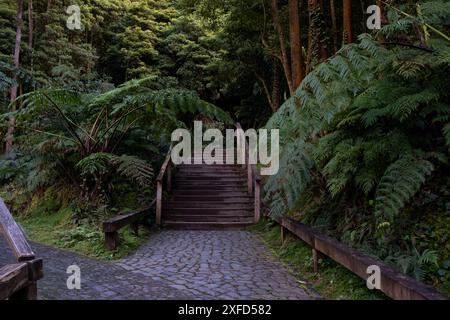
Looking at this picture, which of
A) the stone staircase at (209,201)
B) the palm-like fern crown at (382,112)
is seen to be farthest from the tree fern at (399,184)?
the stone staircase at (209,201)

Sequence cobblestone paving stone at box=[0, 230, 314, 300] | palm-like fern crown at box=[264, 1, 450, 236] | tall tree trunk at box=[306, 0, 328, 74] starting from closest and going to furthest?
palm-like fern crown at box=[264, 1, 450, 236]
cobblestone paving stone at box=[0, 230, 314, 300]
tall tree trunk at box=[306, 0, 328, 74]

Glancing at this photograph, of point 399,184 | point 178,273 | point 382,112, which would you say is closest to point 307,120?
point 382,112

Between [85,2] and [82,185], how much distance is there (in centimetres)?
Result: 1507

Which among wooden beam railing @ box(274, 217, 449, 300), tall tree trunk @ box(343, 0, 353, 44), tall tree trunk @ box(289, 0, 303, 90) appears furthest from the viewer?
tall tree trunk @ box(289, 0, 303, 90)

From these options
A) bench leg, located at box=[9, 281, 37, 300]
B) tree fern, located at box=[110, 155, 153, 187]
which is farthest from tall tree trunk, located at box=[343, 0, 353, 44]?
bench leg, located at box=[9, 281, 37, 300]

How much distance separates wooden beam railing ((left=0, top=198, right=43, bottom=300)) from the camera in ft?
8.80

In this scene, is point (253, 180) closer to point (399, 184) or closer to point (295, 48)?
point (295, 48)

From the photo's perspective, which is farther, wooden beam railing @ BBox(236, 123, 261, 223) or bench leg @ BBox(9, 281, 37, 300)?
wooden beam railing @ BBox(236, 123, 261, 223)

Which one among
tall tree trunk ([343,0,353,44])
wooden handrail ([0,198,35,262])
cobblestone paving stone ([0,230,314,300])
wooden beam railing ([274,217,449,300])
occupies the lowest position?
cobblestone paving stone ([0,230,314,300])

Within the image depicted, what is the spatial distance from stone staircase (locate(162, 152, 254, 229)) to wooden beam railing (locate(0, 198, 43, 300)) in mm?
5660

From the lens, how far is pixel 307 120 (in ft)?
14.1

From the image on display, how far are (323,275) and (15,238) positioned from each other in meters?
3.24

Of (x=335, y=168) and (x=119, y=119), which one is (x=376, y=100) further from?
(x=119, y=119)

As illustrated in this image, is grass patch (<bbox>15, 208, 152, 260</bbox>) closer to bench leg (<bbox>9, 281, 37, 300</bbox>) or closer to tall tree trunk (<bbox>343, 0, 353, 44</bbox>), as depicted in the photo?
bench leg (<bbox>9, 281, 37, 300</bbox>)
